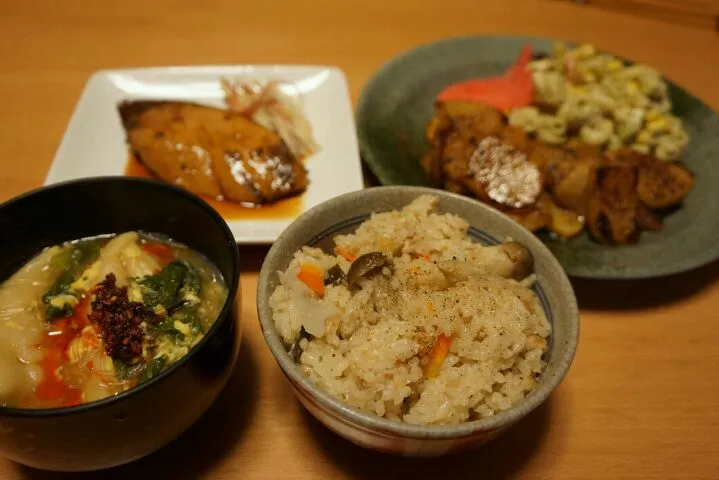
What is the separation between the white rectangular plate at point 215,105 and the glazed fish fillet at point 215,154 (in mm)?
67

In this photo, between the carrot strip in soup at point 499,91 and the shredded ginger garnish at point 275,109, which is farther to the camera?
the carrot strip in soup at point 499,91

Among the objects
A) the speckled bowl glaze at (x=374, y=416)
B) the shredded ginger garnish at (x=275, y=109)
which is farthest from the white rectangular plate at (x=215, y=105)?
the speckled bowl glaze at (x=374, y=416)

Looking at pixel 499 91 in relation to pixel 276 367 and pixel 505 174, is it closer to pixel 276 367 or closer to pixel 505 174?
pixel 505 174

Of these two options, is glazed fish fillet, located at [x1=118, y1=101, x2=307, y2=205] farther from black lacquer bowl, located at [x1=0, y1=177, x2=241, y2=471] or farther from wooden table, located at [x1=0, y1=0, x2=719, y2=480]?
black lacquer bowl, located at [x1=0, y1=177, x2=241, y2=471]

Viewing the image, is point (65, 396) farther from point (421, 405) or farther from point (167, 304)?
point (421, 405)

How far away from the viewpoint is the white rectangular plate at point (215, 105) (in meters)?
1.86

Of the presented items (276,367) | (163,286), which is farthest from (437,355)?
(163,286)

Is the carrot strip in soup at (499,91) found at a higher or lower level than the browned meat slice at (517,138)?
higher

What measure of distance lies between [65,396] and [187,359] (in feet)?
1.02

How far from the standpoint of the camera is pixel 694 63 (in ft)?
9.32

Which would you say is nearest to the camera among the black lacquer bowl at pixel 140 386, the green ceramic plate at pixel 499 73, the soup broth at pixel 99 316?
the black lacquer bowl at pixel 140 386

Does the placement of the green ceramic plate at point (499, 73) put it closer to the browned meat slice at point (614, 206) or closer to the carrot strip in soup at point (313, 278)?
the browned meat slice at point (614, 206)

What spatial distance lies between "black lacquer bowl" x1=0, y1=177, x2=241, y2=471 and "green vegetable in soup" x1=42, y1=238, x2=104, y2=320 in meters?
0.04

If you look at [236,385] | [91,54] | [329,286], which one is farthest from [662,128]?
[91,54]
